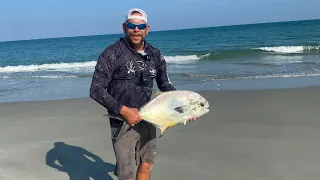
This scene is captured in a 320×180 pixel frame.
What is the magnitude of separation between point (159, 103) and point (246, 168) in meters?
2.13

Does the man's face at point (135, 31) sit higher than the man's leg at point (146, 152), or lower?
higher

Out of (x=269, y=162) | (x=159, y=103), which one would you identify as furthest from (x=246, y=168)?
(x=159, y=103)

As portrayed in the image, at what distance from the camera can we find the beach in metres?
4.51

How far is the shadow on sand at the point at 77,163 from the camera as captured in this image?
458 centimetres

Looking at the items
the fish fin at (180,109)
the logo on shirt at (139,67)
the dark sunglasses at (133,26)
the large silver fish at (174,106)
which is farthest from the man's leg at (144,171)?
the dark sunglasses at (133,26)

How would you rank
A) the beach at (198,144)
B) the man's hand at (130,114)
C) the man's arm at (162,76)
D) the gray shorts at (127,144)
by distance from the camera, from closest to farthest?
the man's hand at (130,114) < the gray shorts at (127,144) < the man's arm at (162,76) < the beach at (198,144)

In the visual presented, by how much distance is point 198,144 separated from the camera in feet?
17.9

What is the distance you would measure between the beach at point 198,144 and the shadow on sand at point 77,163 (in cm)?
1

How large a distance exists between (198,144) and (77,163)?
181cm

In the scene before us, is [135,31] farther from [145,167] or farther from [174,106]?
[145,167]

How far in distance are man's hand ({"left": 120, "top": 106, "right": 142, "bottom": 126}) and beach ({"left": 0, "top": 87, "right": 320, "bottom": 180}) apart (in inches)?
70.6

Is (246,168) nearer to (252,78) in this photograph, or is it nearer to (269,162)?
(269,162)

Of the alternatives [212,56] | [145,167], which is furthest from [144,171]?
[212,56]

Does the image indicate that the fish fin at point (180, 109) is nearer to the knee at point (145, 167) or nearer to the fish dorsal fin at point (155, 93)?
the fish dorsal fin at point (155, 93)
